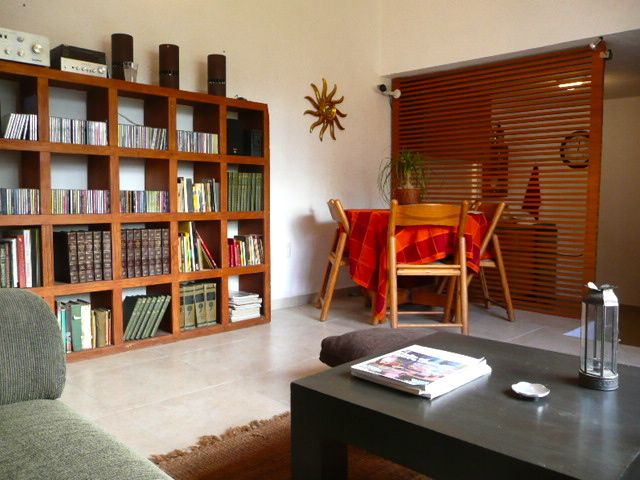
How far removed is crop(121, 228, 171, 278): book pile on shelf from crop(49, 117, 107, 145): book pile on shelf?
53cm

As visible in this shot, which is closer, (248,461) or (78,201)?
(248,461)

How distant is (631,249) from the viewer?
18.8 ft

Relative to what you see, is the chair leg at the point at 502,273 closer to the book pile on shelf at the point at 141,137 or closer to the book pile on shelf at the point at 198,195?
the book pile on shelf at the point at 198,195

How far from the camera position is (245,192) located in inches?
146

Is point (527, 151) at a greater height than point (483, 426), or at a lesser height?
greater

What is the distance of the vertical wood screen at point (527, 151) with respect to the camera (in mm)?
4133

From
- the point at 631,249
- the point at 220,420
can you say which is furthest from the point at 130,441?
the point at 631,249

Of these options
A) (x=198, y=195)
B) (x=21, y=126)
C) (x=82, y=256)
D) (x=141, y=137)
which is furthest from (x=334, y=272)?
(x=21, y=126)

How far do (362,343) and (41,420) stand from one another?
121 cm

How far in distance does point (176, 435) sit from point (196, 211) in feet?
5.61

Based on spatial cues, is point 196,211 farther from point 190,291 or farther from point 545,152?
point 545,152

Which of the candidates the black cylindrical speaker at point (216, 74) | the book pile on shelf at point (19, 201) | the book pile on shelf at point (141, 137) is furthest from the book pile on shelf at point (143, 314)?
the black cylindrical speaker at point (216, 74)

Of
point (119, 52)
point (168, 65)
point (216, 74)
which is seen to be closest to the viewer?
point (119, 52)

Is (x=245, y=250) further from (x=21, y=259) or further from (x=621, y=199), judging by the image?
(x=621, y=199)
